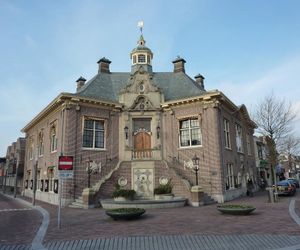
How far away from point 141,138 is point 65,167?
41.3 ft

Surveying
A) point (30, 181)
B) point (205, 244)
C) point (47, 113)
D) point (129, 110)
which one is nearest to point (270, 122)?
point (129, 110)

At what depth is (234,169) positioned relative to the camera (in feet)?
81.5

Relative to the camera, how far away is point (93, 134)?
73.5 ft

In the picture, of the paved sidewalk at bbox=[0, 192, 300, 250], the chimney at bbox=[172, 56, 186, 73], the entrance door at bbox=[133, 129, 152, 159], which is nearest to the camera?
the paved sidewalk at bbox=[0, 192, 300, 250]

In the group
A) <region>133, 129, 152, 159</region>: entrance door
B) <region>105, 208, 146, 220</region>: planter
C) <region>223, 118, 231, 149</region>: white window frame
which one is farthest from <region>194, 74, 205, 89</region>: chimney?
<region>105, 208, 146, 220</region>: planter

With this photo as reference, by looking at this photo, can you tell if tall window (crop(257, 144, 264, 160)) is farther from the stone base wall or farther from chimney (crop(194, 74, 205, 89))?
the stone base wall

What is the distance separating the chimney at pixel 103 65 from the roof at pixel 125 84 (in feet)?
2.33

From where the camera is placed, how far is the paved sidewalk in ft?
27.5

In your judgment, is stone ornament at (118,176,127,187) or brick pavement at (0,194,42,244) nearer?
brick pavement at (0,194,42,244)

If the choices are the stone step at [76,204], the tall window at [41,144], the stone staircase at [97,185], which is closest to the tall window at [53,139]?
the tall window at [41,144]

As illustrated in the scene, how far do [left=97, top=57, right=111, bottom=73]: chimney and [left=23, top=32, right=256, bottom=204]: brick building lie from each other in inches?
90.0

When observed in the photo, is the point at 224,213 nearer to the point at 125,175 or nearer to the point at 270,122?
the point at 125,175

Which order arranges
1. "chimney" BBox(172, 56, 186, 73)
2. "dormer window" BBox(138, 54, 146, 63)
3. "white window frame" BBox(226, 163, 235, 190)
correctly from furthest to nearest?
"dormer window" BBox(138, 54, 146, 63) → "chimney" BBox(172, 56, 186, 73) → "white window frame" BBox(226, 163, 235, 190)

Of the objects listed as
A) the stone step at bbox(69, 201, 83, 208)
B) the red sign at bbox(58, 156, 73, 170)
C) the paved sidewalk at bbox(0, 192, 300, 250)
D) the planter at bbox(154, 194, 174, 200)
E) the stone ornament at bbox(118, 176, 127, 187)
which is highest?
the red sign at bbox(58, 156, 73, 170)
